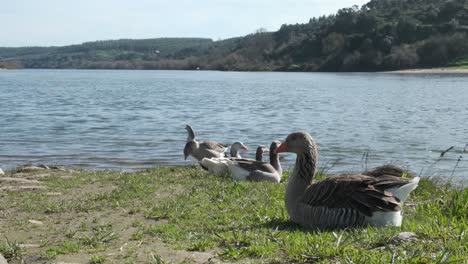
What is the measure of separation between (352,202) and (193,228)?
2.14 m

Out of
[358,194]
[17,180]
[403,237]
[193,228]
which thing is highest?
[358,194]

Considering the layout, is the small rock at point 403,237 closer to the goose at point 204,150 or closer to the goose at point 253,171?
the goose at point 253,171

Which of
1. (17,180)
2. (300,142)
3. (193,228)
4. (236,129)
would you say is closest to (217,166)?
(17,180)

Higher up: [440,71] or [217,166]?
[217,166]

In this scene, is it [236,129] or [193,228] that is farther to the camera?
[236,129]

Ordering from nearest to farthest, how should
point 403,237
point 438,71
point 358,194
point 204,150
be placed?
point 403,237
point 358,194
point 204,150
point 438,71

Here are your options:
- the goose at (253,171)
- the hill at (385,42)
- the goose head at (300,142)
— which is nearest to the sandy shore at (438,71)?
the hill at (385,42)

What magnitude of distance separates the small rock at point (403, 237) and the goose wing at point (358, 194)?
0.79 m

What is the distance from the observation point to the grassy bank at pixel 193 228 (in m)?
6.06

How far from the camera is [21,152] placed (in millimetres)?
22500

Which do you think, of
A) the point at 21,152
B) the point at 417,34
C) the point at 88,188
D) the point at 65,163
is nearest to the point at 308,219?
the point at 88,188

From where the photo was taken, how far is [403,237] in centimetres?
630

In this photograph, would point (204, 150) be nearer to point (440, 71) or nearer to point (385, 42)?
point (440, 71)

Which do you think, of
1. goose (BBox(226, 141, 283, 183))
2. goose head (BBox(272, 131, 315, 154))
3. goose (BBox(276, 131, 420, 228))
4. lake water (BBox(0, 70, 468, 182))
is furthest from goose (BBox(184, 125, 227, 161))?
goose (BBox(276, 131, 420, 228))
